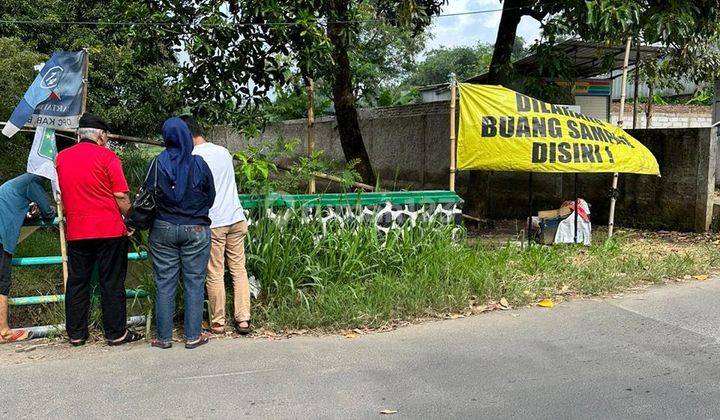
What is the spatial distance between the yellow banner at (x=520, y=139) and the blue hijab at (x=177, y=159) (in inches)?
149

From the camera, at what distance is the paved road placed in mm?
3738

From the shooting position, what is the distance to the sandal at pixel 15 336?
16.1ft

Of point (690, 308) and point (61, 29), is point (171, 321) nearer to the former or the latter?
point (690, 308)

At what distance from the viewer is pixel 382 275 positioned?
5934 mm

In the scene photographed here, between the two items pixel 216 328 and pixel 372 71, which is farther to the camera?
pixel 372 71

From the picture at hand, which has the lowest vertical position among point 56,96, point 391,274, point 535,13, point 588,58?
point 391,274

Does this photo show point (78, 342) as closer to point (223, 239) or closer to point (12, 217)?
point (12, 217)

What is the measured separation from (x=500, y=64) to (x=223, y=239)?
6.79 meters

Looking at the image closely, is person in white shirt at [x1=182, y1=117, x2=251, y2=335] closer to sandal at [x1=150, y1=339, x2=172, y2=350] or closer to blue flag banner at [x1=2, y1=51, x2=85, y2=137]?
sandal at [x1=150, y1=339, x2=172, y2=350]

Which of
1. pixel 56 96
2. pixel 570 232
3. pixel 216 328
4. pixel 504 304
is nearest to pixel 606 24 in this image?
pixel 570 232

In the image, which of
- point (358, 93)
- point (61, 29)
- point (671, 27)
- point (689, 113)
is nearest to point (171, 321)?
point (671, 27)

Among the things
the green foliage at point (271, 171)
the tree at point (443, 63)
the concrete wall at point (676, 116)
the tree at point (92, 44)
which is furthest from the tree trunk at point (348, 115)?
the tree at point (443, 63)

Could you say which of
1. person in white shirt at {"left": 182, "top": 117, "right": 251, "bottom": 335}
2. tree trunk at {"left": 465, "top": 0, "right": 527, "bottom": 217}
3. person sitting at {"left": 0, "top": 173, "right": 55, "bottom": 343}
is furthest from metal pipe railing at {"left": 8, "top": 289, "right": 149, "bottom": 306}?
tree trunk at {"left": 465, "top": 0, "right": 527, "bottom": 217}

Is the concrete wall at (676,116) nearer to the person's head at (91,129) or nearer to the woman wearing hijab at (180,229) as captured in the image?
the woman wearing hijab at (180,229)
